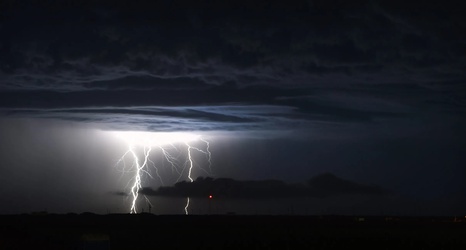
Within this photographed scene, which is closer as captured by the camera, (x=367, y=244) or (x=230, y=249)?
(x=230, y=249)

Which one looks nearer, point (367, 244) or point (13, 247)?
point (13, 247)

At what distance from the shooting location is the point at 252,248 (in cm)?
5734

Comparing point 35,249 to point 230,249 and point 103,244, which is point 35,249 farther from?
point 230,249

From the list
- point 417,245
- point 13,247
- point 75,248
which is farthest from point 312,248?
point 13,247

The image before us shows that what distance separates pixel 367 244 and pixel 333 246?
451cm

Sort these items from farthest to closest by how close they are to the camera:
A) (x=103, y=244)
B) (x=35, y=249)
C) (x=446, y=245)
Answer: (x=446, y=245)
(x=35, y=249)
(x=103, y=244)

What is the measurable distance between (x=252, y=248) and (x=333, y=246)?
23.8 feet

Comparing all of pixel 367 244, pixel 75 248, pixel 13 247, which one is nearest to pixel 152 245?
pixel 75 248

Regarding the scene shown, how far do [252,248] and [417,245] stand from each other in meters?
15.4

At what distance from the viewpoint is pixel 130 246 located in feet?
194

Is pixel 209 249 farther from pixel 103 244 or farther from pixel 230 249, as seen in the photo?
pixel 103 244

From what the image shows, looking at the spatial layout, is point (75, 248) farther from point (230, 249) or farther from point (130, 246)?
point (230, 249)

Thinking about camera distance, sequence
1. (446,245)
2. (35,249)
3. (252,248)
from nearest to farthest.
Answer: (35,249) < (252,248) < (446,245)

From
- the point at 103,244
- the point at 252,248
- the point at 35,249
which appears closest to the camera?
the point at 103,244
